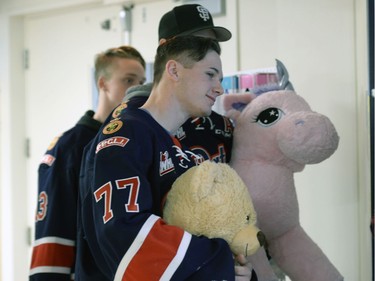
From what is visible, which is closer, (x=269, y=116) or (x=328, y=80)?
(x=269, y=116)

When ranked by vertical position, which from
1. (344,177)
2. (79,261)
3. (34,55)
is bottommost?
(79,261)

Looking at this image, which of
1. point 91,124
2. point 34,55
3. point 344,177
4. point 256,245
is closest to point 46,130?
point 34,55

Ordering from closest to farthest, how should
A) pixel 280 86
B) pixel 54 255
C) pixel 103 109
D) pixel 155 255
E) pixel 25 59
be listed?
pixel 155 255 → pixel 280 86 → pixel 54 255 → pixel 103 109 → pixel 25 59

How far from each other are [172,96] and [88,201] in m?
0.34

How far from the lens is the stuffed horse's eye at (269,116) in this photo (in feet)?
5.53

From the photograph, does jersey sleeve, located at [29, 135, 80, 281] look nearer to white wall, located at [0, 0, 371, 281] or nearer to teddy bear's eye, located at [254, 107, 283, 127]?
teddy bear's eye, located at [254, 107, 283, 127]

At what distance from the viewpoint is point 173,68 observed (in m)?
1.54

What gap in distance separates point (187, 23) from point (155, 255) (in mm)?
729

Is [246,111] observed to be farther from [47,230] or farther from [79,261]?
[47,230]

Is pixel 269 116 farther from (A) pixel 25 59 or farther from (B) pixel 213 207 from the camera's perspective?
(A) pixel 25 59

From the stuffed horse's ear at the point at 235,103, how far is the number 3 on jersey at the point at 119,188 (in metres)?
0.55

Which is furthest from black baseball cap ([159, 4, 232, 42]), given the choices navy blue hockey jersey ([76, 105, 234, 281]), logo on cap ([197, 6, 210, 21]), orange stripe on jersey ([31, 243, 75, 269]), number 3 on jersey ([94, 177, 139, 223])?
orange stripe on jersey ([31, 243, 75, 269])

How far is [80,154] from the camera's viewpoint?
2.00m

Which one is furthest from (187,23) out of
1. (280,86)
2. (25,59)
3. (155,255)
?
(25,59)
